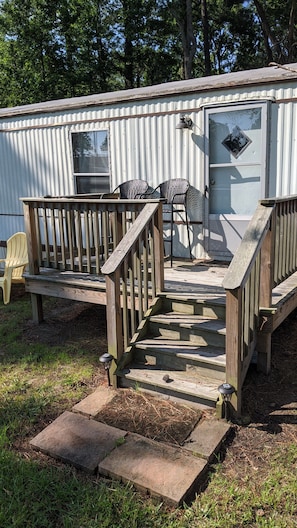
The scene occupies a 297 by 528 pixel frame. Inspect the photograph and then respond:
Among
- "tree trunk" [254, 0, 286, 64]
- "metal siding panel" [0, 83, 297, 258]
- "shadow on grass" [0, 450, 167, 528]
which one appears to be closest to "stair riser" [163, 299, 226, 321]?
"shadow on grass" [0, 450, 167, 528]

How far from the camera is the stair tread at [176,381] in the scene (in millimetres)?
2957

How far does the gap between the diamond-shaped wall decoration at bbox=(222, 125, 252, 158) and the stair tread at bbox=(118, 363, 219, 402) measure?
10.3ft

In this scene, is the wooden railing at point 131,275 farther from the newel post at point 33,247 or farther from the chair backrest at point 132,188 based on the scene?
the chair backrest at point 132,188

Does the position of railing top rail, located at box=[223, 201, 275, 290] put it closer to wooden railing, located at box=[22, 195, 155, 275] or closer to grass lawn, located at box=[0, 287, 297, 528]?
grass lawn, located at box=[0, 287, 297, 528]

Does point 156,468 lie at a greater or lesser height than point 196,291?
lesser

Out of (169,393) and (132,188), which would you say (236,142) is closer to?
(132,188)

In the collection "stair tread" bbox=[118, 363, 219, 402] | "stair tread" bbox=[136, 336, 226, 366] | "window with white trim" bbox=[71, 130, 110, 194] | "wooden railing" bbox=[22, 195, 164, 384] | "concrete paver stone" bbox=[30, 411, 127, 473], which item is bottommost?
"concrete paver stone" bbox=[30, 411, 127, 473]

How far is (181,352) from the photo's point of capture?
129 inches

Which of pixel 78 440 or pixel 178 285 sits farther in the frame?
pixel 178 285

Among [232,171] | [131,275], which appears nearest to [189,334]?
[131,275]

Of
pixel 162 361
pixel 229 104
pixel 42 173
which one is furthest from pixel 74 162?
pixel 162 361

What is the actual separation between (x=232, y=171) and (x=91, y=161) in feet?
7.75

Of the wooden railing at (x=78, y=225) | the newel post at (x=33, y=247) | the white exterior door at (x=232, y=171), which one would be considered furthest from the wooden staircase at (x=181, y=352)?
the white exterior door at (x=232, y=171)

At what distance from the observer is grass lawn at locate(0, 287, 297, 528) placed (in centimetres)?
207
